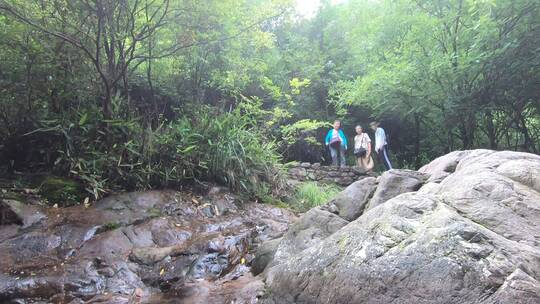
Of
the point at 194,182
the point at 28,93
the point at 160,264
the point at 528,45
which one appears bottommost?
the point at 160,264

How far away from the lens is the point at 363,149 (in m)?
11.2

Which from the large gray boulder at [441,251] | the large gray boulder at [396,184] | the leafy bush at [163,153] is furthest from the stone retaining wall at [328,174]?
the large gray boulder at [441,251]

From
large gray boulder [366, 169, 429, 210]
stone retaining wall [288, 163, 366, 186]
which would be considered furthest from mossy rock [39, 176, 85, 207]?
stone retaining wall [288, 163, 366, 186]

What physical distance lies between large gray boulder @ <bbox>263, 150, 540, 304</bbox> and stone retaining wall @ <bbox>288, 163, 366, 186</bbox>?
699 cm

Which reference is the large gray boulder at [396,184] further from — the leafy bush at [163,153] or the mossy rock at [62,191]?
the mossy rock at [62,191]

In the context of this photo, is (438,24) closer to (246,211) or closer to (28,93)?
(246,211)

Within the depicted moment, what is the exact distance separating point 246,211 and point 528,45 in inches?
283

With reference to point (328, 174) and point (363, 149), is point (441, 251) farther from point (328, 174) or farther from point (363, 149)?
point (363, 149)

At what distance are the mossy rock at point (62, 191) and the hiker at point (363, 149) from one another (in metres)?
7.52

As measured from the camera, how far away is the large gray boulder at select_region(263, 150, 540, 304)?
246 cm

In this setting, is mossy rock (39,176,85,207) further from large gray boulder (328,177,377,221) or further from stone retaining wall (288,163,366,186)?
stone retaining wall (288,163,366,186)

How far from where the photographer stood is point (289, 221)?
23.3 ft

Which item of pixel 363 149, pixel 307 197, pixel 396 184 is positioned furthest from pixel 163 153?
pixel 363 149

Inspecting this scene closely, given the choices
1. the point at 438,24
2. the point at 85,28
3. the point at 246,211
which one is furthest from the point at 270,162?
the point at 438,24
